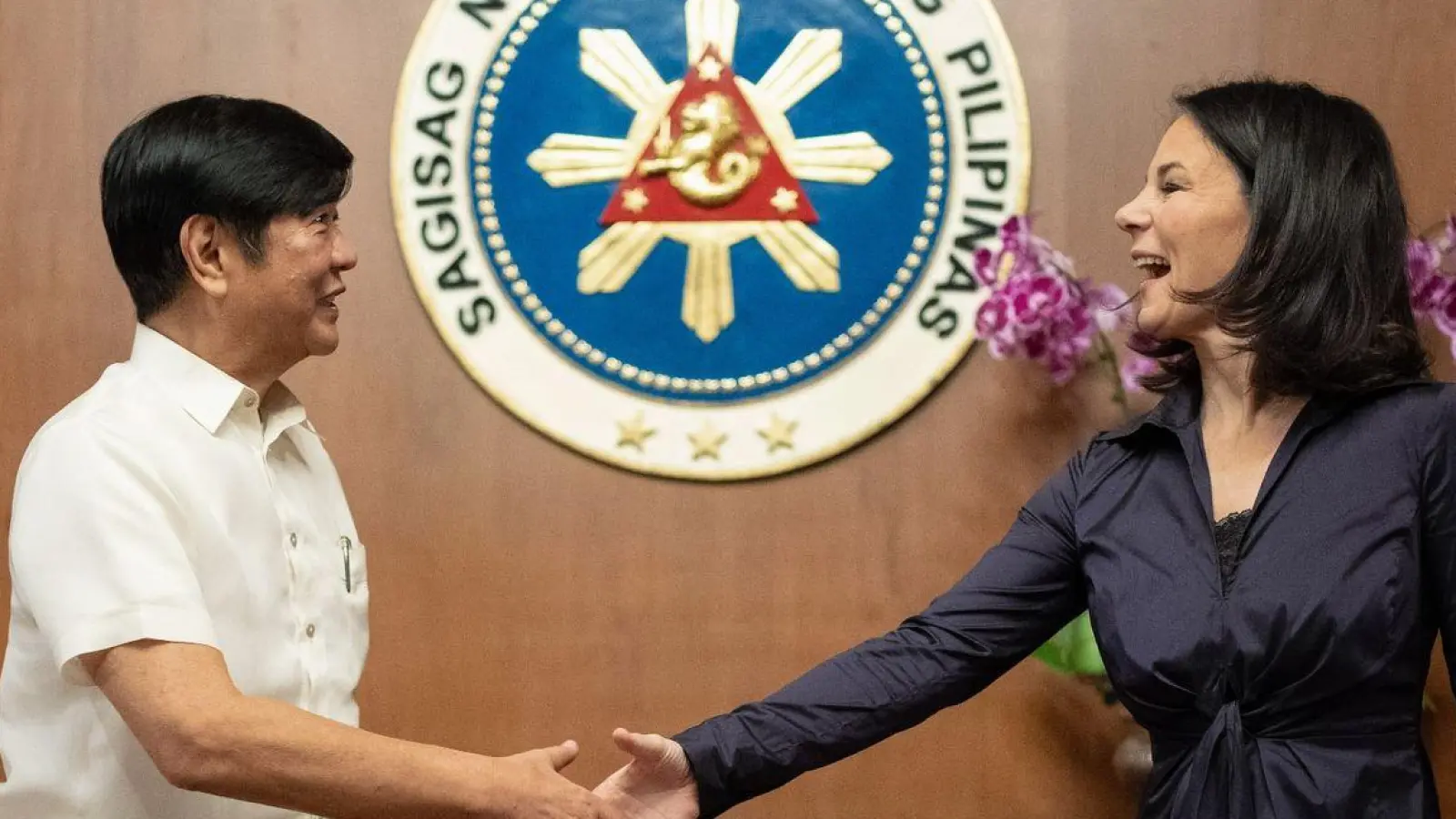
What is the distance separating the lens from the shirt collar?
5.33 feet

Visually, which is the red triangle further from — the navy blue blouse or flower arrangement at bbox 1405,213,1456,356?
flower arrangement at bbox 1405,213,1456,356

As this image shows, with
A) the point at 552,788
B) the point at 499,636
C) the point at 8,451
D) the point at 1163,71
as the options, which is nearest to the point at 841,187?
the point at 1163,71

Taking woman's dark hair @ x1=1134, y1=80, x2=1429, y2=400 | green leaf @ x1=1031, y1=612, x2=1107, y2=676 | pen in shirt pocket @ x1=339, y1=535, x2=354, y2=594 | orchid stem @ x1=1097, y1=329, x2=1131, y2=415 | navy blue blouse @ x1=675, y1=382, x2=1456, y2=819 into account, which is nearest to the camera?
navy blue blouse @ x1=675, y1=382, x2=1456, y2=819

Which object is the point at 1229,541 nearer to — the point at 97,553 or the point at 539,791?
the point at 539,791

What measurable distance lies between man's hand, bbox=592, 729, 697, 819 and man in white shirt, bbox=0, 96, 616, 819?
7cm

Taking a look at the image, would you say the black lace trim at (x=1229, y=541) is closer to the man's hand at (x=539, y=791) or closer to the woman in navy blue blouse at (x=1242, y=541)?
the woman in navy blue blouse at (x=1242, y=541)

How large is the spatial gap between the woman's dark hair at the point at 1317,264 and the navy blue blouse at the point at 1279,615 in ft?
0.16

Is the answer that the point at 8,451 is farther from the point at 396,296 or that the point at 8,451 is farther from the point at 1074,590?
the point at 1074,590

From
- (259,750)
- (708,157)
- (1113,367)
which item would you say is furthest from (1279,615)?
(708,157)

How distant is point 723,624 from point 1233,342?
37.3 inches

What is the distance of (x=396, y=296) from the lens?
2387 millimetres

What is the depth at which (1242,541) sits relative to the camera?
1625mm

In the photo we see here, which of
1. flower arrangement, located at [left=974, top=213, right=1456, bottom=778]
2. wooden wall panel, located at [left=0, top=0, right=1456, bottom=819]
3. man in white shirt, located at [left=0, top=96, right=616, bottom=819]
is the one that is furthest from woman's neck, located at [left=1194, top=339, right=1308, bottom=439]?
man in white shirt, located at [left=0, top=96, right=616, bottom=819]

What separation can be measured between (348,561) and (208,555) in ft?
0.75
